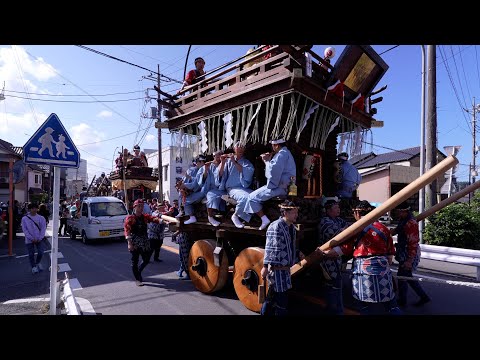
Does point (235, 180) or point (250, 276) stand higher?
point (235, 180)

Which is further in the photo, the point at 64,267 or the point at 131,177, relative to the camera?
the point at 131,177

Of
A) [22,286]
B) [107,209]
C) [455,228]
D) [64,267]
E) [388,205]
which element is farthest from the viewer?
[107,209]

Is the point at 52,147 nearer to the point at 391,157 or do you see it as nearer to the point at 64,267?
the point at 64,267

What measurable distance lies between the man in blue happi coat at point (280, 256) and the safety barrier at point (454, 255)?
516cm

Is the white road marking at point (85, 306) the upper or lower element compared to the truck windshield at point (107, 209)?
lower

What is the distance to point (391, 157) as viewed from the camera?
25547 mm

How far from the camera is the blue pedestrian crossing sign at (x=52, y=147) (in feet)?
12.5

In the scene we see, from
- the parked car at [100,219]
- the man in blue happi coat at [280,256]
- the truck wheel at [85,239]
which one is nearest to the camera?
the man in blue happi coat at [280,256]

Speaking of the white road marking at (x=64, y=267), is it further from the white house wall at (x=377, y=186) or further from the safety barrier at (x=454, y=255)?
the white house wall at (x=377, y=186)

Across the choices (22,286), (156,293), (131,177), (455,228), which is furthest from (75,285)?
(131,177)

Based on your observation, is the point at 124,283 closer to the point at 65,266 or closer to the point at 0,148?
the point at 65,266

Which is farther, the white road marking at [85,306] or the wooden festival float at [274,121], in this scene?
the white road marking at [85,306]

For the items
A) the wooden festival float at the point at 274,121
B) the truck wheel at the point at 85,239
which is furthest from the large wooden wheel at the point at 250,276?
the truck wheel at the point at 85,239

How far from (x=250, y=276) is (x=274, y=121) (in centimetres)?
263
